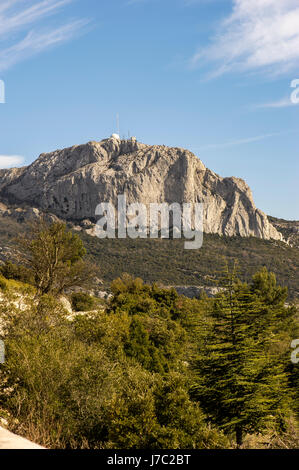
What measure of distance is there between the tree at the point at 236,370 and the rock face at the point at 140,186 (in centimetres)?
12850

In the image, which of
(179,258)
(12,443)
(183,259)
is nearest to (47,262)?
(12,443)

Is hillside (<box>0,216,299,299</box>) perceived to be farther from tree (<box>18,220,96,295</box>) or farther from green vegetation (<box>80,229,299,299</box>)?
tree (<box>18,220,96,295</box>)

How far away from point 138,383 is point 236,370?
705 centimetres

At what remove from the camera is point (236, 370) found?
61.9 ft

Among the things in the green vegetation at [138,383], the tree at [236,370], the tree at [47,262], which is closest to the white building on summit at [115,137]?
the tree at [47,262]

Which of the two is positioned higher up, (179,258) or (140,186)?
(140,186)

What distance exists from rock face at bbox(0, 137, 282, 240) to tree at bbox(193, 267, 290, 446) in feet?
422

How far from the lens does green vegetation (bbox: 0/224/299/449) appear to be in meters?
12.1

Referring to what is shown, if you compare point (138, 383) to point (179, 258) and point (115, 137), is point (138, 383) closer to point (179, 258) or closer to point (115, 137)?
point (179, 258)

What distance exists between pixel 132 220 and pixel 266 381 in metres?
129

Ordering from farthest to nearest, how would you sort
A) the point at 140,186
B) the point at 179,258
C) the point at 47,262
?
the point at 140,186
the point at 179,258
the point at 47,262

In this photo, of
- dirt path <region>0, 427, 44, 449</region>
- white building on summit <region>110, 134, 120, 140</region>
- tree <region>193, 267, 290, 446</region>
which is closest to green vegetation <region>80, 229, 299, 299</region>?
white building on summit <region>110, 134, 120, 140</region>

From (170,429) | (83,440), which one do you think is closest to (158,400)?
(170,429)

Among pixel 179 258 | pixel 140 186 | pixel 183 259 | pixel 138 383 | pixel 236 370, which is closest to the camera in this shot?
pixel 138 383
